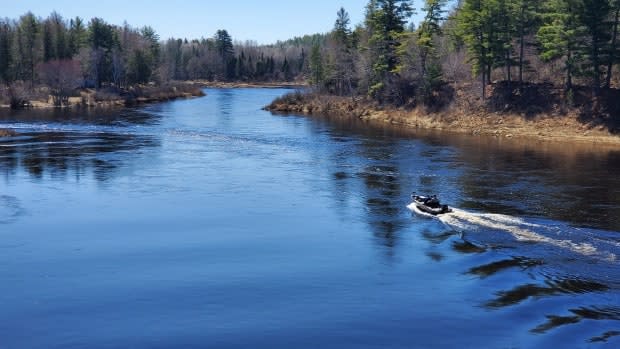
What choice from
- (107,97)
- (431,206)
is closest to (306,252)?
(431,206)

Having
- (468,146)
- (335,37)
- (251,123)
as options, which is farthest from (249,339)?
(335,37)

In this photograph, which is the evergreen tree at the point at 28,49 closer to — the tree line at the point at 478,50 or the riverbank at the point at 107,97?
the riverbank at the point at 107,97

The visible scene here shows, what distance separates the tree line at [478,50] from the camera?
58812mm

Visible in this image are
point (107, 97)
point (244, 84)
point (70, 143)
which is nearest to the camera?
point (70, 143)

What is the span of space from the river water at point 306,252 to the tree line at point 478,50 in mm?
16399

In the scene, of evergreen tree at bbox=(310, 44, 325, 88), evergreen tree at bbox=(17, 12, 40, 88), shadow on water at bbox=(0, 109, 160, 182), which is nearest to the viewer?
shadow on water at bbox=(0, 109, 160, 182)

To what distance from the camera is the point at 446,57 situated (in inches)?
3324

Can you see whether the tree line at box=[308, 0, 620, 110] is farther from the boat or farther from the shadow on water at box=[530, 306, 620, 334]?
the shadow on water at box=[530, 306, 620, 334]

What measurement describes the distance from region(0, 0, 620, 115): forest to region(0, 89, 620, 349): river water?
16961 mm

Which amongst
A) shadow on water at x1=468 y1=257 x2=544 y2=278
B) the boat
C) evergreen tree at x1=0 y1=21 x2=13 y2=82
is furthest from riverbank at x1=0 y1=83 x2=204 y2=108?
shadow on water at x1=468 y1=257 x2=544 y2=278

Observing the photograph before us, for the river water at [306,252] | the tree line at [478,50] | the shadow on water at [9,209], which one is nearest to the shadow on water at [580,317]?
the river water at [306,252]

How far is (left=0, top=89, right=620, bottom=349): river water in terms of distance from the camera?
16984 mm

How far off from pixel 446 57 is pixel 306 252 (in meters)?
66.3

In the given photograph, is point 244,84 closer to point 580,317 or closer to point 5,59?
point 5,59
